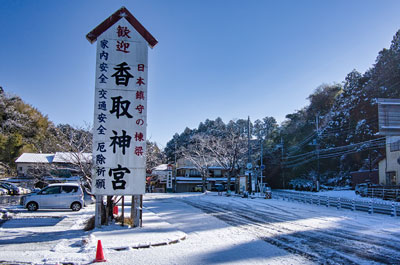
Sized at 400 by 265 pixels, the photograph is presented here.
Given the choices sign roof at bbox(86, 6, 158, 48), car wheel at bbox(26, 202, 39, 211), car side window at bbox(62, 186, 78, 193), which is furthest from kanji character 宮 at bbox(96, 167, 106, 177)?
car wheel at bbox(26, 202, 39, 211)

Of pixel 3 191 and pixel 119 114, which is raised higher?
pixel 119 114

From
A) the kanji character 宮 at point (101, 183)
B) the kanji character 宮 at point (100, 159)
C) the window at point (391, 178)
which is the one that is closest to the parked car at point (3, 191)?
the kanji character 宮 at point (101, 183)

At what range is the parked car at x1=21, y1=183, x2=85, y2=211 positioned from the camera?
18562mm

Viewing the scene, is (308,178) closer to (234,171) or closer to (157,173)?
(234,171)

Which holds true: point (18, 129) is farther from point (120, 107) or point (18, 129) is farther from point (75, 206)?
point (120, 107)

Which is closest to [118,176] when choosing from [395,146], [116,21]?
[116,21]

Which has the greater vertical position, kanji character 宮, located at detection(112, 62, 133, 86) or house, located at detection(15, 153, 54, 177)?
kanji character 宮, located at detection(112, 62, 133, 86)

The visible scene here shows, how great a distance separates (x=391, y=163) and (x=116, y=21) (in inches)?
1206

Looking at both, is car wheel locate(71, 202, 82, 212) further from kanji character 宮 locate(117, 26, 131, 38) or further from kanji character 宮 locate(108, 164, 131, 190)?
kanji character 宮 locate(117, 26, 131, 38)

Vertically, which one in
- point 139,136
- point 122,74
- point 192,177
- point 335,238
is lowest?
point 192,177

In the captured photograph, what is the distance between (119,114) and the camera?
11.8m

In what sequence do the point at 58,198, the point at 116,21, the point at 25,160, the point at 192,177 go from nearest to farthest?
the point at 116,21
the point at 58,198
the point at 25,160
the point at 192,177

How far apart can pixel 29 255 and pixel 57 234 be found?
351 centimetres

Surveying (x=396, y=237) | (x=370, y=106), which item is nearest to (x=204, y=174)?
(x=370, y=106)
